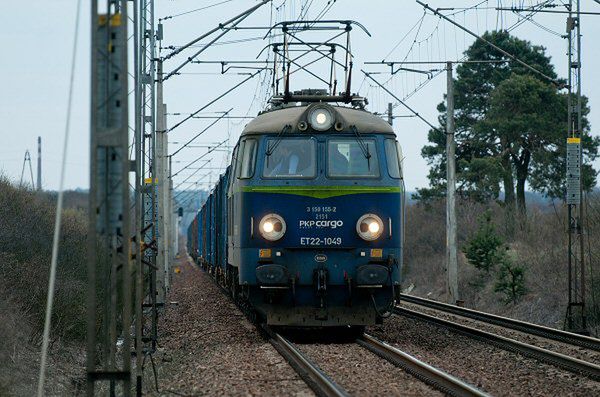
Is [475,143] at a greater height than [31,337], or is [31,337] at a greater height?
[475,143]

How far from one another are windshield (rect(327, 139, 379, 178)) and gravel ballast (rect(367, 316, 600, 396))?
2.55 m

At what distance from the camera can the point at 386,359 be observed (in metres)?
12.4

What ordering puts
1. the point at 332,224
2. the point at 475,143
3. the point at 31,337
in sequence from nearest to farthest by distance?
the point at 332,224 → the point at 31,337 → the point at 475,143

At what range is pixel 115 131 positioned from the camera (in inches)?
330

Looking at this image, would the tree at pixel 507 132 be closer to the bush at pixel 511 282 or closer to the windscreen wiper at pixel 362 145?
the bush at pixel 511 282

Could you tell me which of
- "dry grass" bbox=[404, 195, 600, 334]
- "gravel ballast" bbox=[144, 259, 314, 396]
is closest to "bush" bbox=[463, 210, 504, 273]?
"dry grass" bbox=[404, 195, 600, 334]

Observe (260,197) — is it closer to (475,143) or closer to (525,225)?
(525,225)

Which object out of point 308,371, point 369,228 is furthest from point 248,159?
point 308,371

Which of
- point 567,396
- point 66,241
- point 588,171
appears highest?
point 588,171

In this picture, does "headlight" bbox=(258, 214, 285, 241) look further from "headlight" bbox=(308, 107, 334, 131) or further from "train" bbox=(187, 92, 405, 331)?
"headlight" bbox=(308, 107, 334, 131)

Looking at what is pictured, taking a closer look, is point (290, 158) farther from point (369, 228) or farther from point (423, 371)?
Answer: point (423, 371)

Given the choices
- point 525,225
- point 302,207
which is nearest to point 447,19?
point 302,207

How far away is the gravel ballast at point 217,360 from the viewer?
10.4 meters

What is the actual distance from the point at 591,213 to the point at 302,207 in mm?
15222
